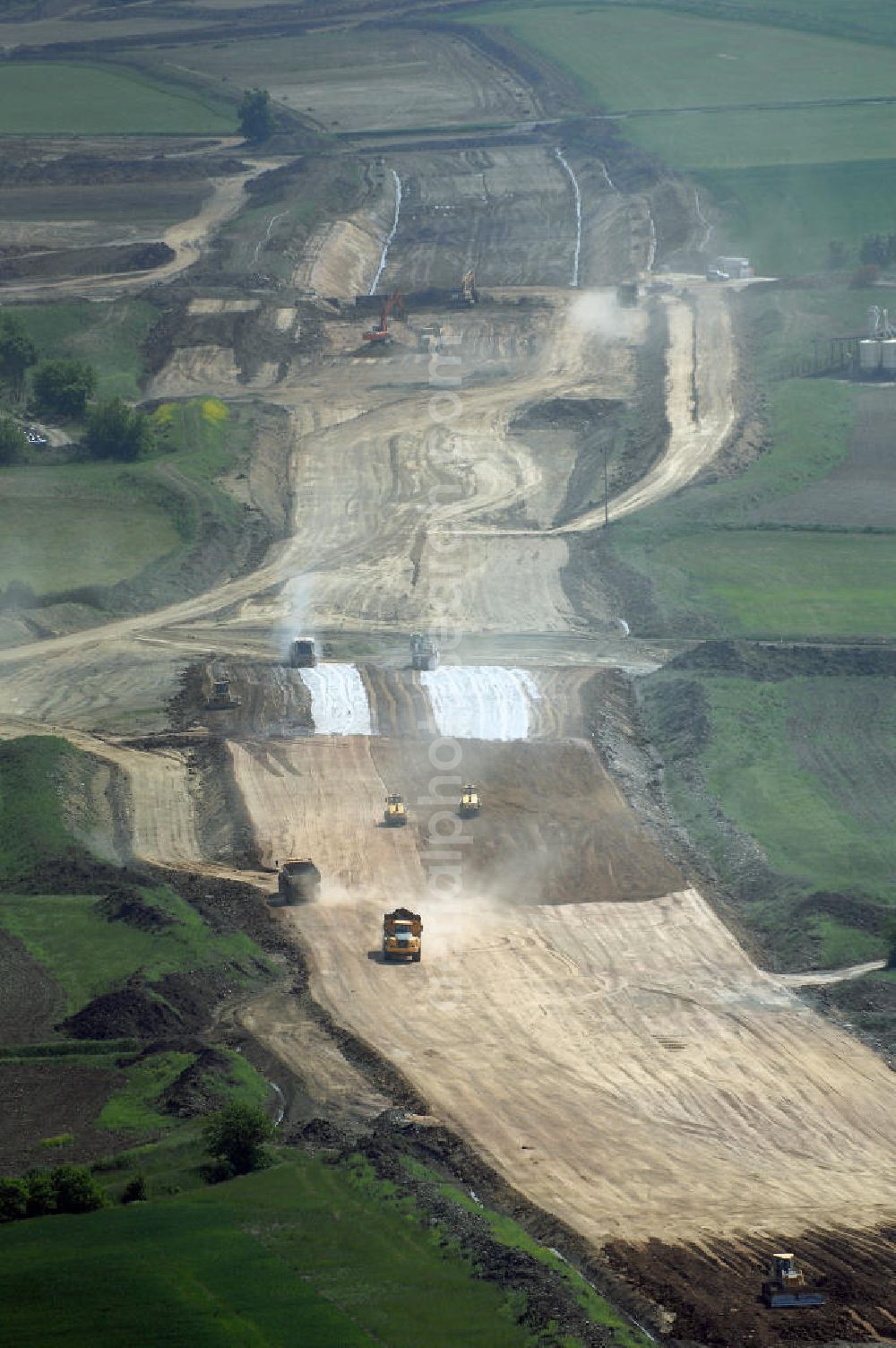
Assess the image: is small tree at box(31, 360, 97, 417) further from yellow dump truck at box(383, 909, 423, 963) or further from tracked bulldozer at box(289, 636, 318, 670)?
yellow dump truck at box(383, 909, 423, 963)

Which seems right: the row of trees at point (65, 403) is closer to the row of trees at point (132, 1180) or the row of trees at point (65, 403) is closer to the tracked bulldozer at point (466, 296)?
the tracked bulldozer at point (466, 296)

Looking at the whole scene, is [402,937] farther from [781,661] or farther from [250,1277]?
[781,661]

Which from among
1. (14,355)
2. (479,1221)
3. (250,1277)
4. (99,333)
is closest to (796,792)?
(479,1221)

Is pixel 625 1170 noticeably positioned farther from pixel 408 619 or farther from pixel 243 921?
pixel 408 619

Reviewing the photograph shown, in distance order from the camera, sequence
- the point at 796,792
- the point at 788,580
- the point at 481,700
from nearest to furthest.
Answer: the point at 796,792, the point at 481,700, the point at 788,580

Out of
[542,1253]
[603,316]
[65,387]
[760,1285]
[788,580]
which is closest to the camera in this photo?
[760,1285]

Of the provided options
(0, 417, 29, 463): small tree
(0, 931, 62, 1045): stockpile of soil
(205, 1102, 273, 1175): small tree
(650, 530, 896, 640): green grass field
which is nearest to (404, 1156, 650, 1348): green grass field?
(205, 1102, 273, 1175): small tree

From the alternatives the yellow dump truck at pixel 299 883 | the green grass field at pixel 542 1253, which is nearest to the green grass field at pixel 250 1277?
the green grass field at pixel 542 1253

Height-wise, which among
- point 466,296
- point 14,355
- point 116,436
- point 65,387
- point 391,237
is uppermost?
point 391,237
